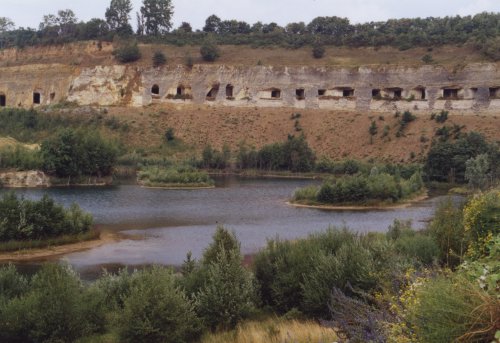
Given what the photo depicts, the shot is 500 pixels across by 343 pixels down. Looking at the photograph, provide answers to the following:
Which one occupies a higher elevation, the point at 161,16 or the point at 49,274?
the point at 161,16

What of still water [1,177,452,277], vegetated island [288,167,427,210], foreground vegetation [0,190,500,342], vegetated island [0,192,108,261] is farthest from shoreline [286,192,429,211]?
foreground vegetation [0,190,500,342]

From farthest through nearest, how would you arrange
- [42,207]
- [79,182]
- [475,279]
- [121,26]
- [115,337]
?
[121,26], [79,182], [42,207], [115,337], [475,279]

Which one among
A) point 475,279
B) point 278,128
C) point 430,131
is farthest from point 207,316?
point 278,128

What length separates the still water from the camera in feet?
86.2

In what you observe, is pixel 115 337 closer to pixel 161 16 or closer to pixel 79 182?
pixel 79 182

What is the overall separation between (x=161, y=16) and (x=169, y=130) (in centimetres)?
3588

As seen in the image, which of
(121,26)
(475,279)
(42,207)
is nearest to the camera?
(475,279)

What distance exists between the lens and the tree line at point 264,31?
89.2 m

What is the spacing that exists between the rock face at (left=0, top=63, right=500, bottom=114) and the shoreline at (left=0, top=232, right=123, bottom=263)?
60.3 metres

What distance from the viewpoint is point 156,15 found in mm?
108938

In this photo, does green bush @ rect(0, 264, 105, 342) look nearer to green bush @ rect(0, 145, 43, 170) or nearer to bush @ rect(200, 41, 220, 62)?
green bush @ rect(0, 145, 43, 170)

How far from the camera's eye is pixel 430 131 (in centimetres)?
7219

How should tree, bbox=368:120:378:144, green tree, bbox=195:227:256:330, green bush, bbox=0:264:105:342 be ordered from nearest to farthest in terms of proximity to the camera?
green bush, bbox=0:264:105:342, green tree, bbox=195:227:256:330, tree, bbox=368:120:378:144

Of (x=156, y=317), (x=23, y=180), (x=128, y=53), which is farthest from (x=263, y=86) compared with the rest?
(x=156, y=317)
